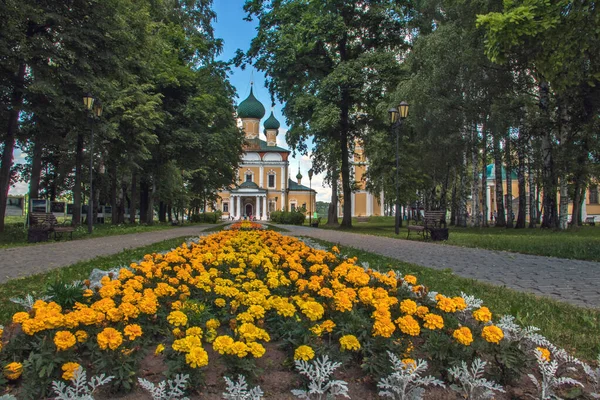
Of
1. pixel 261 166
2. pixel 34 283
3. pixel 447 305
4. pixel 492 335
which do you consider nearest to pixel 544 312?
pixel 447 305

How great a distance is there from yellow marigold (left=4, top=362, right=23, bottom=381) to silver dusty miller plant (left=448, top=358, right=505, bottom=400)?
217 cm

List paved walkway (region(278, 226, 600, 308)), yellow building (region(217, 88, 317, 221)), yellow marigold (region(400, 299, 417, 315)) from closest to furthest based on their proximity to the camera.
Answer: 1. yellow marigold (region(400, 299, 417, 315))
2. paved walkway (region(278, 226, 600, 308))
3. yellow building (region(217, 88, 317, 221))

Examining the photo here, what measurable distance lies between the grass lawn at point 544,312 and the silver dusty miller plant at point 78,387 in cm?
280

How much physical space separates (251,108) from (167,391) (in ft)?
240

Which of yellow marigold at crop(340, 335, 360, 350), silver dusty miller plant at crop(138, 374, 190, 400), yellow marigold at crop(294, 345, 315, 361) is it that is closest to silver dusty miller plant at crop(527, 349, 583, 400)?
yellow marigold at crop(340, 335, 360, 350)

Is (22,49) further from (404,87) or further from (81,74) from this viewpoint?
(404,87)

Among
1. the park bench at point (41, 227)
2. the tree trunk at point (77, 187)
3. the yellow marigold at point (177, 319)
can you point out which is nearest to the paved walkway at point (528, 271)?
the yellow marigold at point (177, 319)

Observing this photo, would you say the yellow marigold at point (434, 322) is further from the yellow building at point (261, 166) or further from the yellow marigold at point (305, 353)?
the yellow building at point (261, 166)

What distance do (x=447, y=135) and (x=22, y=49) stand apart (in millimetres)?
18630

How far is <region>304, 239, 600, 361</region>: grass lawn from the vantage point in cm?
290

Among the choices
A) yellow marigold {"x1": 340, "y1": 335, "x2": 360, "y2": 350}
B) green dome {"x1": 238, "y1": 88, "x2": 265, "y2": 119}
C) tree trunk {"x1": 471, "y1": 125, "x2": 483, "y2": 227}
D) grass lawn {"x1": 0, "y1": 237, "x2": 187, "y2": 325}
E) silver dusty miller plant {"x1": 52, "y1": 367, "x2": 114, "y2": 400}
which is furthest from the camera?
green dome {"x1": 238, "y1": 88, "x2": 265, "y2": 119}

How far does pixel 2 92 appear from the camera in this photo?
1353cm

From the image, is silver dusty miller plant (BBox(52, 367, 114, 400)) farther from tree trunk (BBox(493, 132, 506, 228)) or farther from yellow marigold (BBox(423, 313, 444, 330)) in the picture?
tree trunk (BBox(493, 132, 506, 228))

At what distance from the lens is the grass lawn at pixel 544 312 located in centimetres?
290
